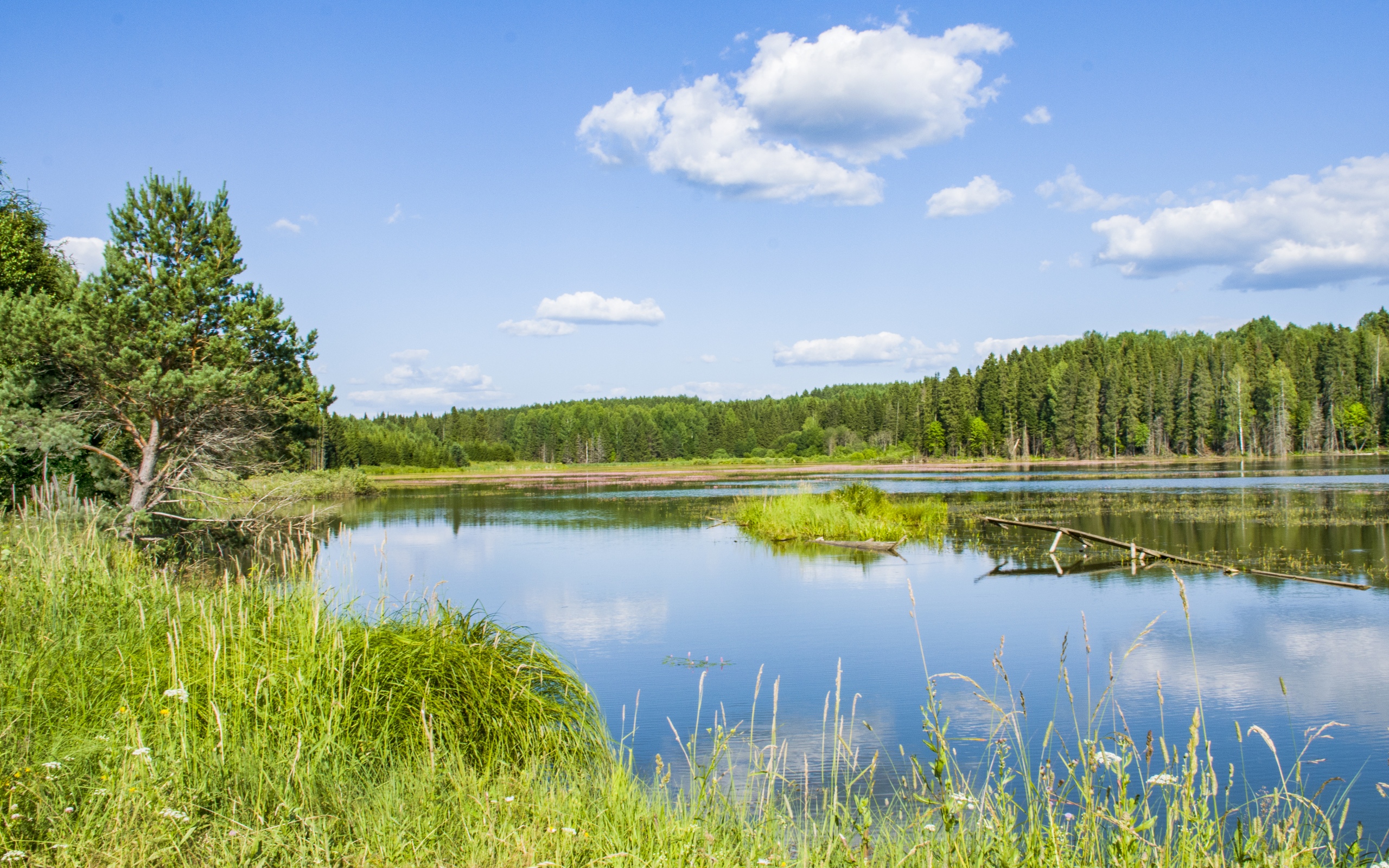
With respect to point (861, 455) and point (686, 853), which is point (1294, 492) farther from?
point (861, 455)

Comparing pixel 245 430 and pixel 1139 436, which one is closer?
pixel 245 430

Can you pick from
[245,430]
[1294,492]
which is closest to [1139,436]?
[1294,492]

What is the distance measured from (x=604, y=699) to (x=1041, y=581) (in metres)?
10.1

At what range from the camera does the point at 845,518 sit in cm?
2448

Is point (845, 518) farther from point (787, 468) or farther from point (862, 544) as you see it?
point (787, 468)

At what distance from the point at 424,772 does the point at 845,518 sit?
804 inches

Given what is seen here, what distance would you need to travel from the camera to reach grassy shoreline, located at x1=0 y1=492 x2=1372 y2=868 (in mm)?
3693

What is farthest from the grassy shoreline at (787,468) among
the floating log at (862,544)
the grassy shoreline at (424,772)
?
the grassy shoreline at (424,772)

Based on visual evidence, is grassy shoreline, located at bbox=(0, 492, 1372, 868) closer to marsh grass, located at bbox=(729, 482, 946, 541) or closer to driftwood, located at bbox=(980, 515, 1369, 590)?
driftwood, located at bbox=(980, 515, 1369, 590)

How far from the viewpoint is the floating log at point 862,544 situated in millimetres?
21031

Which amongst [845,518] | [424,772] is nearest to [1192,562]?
[845,518]

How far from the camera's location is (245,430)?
58.7 feet

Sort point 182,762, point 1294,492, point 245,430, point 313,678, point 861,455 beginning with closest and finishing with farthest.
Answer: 1. point 182,762
2. point 313,678
3. point 245,430
4. point 1294,492
5. point 861,455

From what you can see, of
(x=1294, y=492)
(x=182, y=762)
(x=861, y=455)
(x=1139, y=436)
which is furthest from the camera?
(x=861, y=455)
